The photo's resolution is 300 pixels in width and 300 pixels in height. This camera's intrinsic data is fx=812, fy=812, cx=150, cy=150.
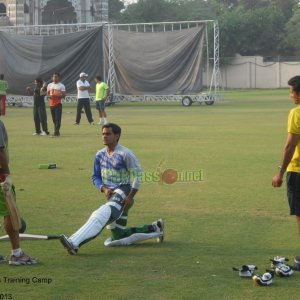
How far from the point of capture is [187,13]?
287ft

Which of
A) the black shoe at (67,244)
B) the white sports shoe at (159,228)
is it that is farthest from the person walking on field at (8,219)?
the white sports shoe at (159,228)

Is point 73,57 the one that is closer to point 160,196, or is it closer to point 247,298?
point 160,196

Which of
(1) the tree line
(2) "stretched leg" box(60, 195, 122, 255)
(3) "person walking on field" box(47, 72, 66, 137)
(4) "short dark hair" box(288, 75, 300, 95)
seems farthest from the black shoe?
(1) the tree line

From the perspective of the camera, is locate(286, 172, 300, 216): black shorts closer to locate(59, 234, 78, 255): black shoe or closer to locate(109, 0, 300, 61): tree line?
locate(59, 234, 78, 255): black shoe

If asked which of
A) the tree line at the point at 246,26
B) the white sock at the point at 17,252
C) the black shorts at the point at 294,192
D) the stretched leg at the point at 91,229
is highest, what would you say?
the tree line at the point at 246,26

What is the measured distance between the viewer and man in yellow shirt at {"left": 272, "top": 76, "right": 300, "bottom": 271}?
7141 millimetres

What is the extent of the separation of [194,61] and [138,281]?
33773 mm

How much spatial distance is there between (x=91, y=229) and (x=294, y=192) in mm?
1957

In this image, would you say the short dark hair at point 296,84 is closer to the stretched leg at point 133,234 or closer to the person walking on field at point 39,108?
the stretched leg at point 133,234

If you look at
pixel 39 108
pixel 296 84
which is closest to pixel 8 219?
pixel 296 84

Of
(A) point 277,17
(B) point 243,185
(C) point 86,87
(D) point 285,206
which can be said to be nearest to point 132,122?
(C) point 86,87

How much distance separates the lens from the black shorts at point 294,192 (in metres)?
7.27

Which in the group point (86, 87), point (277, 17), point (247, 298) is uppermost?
point (277, 17)

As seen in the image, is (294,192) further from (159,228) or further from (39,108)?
(39,108)
